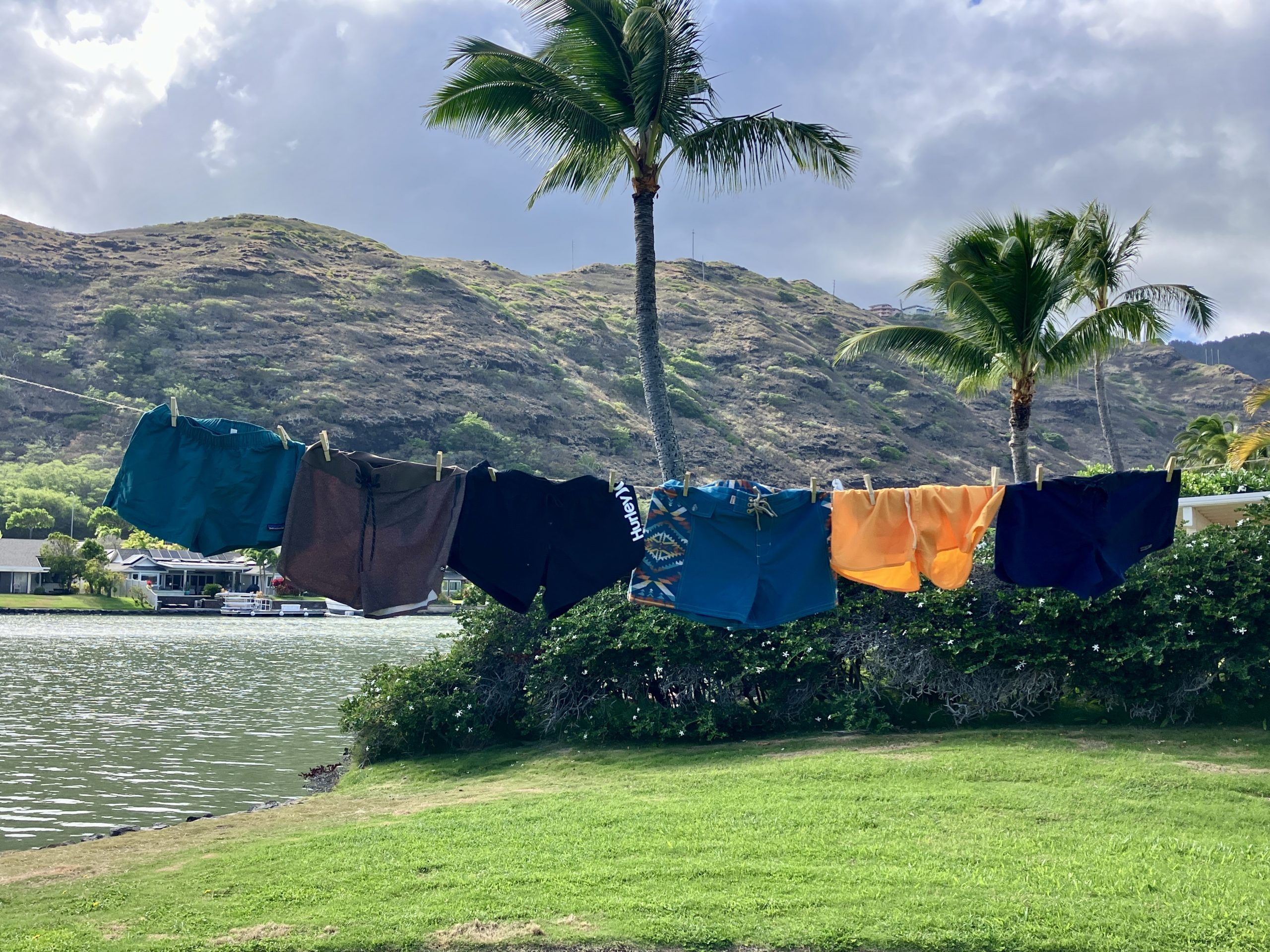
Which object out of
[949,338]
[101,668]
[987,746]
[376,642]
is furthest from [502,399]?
[987,746]

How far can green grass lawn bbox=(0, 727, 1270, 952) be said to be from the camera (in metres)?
5.69

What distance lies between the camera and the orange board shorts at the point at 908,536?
29.0ft

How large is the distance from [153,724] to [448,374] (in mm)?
108443

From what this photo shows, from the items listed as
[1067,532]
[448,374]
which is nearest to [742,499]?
[1067,532]

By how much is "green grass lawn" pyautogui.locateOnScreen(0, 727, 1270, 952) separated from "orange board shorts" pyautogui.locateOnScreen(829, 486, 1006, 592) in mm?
1856

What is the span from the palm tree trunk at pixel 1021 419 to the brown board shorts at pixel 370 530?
11887 millimetres

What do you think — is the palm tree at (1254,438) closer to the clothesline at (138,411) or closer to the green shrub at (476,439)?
the clothesline at (138,411)

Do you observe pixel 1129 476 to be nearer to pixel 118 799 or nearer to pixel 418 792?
pixel 418 792

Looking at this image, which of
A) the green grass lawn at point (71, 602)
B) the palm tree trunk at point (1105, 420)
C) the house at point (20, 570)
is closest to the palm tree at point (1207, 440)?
the palm tree trunk at point (1105, 420)

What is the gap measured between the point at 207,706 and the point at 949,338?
17.9 meters

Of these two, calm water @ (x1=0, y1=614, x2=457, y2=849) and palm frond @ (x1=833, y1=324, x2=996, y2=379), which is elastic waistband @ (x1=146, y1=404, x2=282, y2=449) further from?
palm frond @ (x1=833, y1=324, x2=996, y2=379)

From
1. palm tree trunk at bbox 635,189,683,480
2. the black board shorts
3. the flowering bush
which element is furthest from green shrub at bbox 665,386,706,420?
the black board shorts

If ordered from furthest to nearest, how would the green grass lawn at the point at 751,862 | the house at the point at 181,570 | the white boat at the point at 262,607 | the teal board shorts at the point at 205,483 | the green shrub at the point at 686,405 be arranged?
the green shrub at the point at 686,405 → the house at the point at 181,570 → the white boat at the point at 262,607 → the teal board shorts at the point at 205,483 → the green grass lawn at the point at 751,862

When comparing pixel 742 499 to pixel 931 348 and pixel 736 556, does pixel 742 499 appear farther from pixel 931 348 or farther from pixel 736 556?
pixel 931 348
